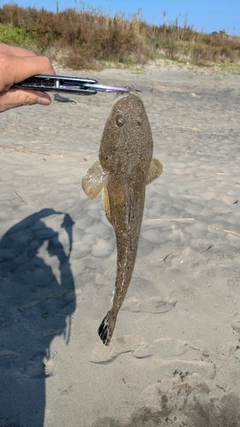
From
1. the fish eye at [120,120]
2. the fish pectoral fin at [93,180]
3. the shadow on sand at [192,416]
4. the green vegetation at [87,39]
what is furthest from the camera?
the green vegetation at [87,39]

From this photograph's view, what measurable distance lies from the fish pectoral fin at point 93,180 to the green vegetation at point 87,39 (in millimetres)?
18117

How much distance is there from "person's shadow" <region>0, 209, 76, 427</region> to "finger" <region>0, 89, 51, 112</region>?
7.41 feet

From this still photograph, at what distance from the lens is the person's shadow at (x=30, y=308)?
318 centimetres

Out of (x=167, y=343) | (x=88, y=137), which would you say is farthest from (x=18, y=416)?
(x=88, y=137)

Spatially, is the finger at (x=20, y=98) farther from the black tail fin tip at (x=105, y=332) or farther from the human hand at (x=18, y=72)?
the black tail fin tip at (x=105, y=332)

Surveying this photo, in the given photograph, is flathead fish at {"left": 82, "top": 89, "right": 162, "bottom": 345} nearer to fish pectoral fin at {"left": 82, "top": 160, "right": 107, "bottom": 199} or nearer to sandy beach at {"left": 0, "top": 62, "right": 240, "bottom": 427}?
fish pectoral fin at {"left": 82, "top": 160, "right": 107, "bottom": 199}

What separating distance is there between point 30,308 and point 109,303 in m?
0.84

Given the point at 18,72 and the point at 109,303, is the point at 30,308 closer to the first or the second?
the point at 109,303

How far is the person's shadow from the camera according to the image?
3184mm

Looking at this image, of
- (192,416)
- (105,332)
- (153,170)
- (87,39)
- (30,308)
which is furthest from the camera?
(87,39)

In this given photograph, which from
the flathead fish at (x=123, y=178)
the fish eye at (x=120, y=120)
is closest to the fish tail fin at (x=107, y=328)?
the flathead fish at (x=123, y=178)

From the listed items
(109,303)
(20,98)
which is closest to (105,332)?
(20,98)

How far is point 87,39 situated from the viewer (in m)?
20.6

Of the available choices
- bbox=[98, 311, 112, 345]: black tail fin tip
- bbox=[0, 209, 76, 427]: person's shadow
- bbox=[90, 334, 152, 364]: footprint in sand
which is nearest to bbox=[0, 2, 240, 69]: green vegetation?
bbox=[0, 209, 76, 427]: person's shadow
